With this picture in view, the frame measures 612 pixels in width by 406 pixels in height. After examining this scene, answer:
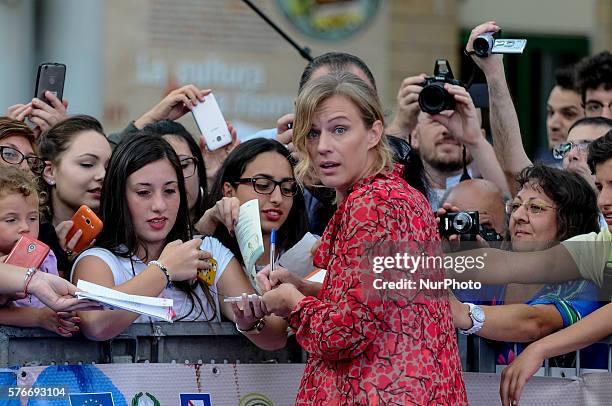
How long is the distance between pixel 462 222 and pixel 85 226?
143 centimetres

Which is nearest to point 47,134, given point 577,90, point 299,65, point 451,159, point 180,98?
point 180,98

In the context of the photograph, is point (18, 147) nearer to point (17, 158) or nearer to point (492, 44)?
point (17, 158)

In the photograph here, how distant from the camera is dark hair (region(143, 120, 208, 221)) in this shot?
563 cm

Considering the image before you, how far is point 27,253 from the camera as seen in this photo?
14.4ft

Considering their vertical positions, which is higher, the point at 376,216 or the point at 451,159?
the point at 451,159

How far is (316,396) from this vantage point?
4.02m

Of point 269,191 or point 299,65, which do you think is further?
point 299,65

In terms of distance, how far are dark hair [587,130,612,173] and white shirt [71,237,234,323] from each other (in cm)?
146

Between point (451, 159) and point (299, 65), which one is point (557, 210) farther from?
point (299, 65)

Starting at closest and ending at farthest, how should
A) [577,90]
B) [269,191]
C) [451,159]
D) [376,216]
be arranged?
1. [376,216]
2. [269,191]
3. [451,159]
4. [577,90]

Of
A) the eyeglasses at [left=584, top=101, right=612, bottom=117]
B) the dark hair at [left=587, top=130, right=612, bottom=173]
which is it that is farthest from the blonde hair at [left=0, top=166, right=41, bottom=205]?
the eyeglasses at [left=584, top=101, right=612, bottom=117]

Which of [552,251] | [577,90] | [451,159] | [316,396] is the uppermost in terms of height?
[577,90]

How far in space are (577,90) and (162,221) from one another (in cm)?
308

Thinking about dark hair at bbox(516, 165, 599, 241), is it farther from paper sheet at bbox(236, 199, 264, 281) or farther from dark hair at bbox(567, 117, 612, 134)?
paper sheet at bbox(236, 199, 264, 281)
